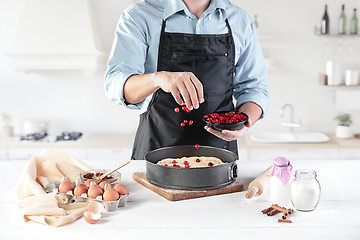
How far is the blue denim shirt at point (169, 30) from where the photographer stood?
2.11 m

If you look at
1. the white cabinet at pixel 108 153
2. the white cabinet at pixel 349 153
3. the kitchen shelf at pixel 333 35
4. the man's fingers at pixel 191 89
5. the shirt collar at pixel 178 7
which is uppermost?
the shirt collar at pixel 178 7

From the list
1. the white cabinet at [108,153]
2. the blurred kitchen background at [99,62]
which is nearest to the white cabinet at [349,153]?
the blurred kitchen background at [99,62]

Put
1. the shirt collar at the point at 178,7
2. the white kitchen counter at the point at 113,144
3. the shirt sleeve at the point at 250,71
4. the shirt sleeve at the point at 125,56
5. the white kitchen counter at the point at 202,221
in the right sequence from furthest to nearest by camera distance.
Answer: the white kitchen counter at the point at 113,144
the shirt sleeve at the point at 250,71
the shirt collar at the point at 178,7
the shirt sleeve at the point at 125,56
the white kitchen counter at the point at 202,221

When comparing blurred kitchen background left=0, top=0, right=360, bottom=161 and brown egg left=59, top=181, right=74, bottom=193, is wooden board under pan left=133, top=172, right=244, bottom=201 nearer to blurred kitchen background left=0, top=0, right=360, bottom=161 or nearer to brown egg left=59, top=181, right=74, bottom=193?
brown egg left=59, top=181, right=74, bottom=193

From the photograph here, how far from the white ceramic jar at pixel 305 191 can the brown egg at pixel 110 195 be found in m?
0.59

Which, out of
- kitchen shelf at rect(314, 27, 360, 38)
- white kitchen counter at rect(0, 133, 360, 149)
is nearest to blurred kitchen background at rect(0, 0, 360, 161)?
kitchen shelf at rect(314, 27, 360, 38)

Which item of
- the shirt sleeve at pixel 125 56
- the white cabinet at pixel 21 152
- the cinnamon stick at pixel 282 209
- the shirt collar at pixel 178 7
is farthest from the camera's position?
the white cabinet at pixel 21 152

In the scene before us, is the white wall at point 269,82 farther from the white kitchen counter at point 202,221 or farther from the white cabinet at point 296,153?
the white kitchen counter at point 202,221

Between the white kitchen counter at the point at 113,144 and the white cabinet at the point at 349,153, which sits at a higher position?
the white kitchen counter at the point at 113,144

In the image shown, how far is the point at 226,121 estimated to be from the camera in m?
1.91

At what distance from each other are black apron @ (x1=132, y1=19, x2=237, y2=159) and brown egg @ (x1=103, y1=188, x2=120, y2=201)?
707mm

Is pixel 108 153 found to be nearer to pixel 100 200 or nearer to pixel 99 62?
pixel 99 62

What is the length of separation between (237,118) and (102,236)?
81 cm

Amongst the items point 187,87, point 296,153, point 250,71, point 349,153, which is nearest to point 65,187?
point 187,87
